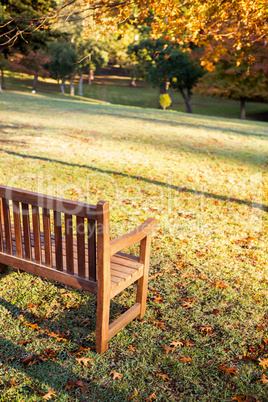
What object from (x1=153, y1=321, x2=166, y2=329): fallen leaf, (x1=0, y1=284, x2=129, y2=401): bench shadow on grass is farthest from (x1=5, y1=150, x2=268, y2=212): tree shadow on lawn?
(x1=0, y1=284, x2=129, y2=401): bench shadow on grass

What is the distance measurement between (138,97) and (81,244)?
54.9 metres

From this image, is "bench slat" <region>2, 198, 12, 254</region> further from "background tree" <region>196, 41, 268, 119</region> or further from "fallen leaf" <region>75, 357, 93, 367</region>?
"background tree" <region>196, 41, 268, 119</region>

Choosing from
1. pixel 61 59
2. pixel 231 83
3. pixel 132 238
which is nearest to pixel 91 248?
pixel 132 238

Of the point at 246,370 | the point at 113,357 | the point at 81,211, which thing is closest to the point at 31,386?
the point at 113,357

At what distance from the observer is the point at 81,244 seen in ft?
9.99

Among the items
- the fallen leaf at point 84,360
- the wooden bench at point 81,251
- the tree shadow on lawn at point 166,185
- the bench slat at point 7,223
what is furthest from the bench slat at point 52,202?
the tree shadow on lawn at point 166,185

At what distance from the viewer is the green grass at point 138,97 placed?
48.5 meters

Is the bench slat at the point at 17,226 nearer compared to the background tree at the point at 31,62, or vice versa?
the bench slat at the point at 17,226

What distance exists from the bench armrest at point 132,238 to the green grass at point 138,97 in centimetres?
4484

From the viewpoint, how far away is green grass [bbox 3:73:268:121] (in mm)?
48469

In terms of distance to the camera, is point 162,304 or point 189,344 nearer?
point 189,344

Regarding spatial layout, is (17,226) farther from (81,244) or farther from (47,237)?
(81,244)

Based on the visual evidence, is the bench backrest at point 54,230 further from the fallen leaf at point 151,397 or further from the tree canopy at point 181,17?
the tree canopy at point 181,17

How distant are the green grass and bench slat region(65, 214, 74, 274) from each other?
4548 cm
